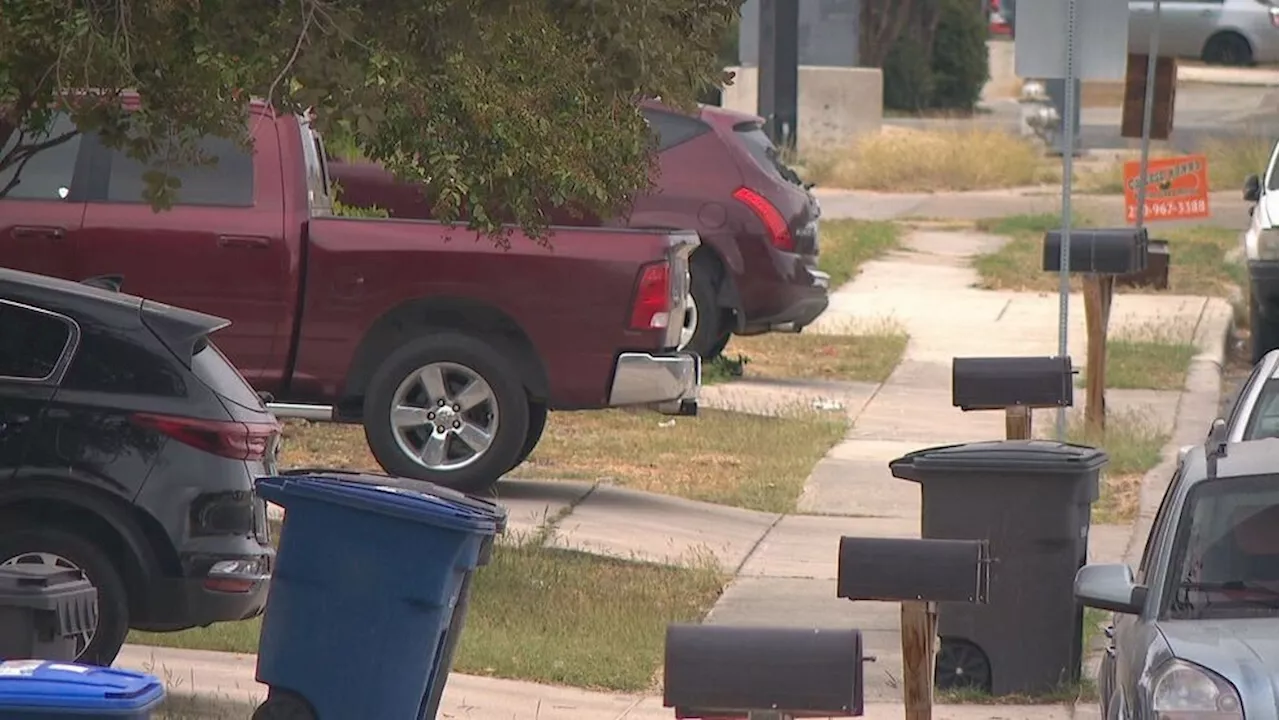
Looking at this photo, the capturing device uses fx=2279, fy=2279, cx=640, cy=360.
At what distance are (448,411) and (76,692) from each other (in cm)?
718

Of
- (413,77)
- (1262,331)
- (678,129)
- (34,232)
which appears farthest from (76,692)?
(1262,331)

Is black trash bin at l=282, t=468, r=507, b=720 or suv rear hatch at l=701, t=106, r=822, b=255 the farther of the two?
suv rear hatch at l=701, t=106, r=822, b=255

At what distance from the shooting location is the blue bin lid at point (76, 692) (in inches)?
170

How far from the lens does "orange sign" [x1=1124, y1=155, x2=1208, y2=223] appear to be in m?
18.5

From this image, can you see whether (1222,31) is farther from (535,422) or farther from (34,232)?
(34,232)

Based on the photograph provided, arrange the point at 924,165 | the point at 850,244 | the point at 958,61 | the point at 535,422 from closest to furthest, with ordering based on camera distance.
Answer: the point at 535,422
the point at 850,244
the point at 924,165
the point at 958,61

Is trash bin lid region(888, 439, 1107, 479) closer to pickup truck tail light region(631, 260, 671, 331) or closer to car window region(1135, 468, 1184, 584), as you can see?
car window region(1135, 468, 1184, 584)

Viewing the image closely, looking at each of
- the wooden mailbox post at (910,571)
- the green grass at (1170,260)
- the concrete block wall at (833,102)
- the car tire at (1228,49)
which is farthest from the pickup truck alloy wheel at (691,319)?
the car tire at (1228,49)

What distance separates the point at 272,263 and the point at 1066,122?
14.0 feet

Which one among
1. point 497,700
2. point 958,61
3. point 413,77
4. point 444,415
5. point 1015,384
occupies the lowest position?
point 958,61

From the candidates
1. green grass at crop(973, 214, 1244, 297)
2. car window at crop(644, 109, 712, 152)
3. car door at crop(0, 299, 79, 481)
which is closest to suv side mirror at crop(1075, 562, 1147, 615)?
car door at crop(0, 299, 79, 481)

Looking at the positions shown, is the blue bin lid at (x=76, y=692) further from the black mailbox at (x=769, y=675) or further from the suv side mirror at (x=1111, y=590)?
the suv side mirror at (x=1111, y=590)

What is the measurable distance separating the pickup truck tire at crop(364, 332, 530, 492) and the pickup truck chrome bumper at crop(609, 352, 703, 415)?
493 mm

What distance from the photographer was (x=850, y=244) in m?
24.2
